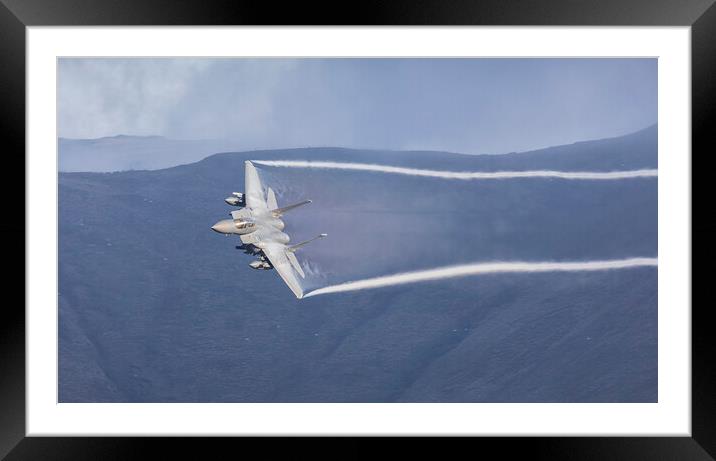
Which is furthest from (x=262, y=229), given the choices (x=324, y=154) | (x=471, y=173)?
(x=471, y=173)

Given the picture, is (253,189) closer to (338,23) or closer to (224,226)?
(224,226)

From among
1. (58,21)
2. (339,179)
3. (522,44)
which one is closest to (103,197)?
(339,179)

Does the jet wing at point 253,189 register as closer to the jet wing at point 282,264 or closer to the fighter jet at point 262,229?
the fighter jet at point 262,229

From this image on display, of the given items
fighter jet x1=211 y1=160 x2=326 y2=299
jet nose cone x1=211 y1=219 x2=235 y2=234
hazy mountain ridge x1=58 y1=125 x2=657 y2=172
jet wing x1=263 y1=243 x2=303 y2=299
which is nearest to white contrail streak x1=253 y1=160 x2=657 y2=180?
hazy mountain ridge x1=58 y1=125 x2=657 y2=172

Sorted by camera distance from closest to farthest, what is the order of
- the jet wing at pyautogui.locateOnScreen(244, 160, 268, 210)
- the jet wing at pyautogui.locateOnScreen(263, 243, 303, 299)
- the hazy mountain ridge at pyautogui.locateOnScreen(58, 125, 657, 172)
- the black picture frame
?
the black picture frame < the jet wing at pyautogui.locateOnScreen(244, 160, 268, 210) < the jet wing at pyautogui.locateOnScreen(263, 243, 303, 299) < the hazy mountain ridge at pyautogui.locateOnScreen(58, 125, 657, 172)

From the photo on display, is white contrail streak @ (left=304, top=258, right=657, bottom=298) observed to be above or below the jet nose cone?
below

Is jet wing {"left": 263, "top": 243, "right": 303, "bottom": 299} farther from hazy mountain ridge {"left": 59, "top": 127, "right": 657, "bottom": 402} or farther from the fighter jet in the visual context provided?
hazy mountain ridge {"left": 59, "top": 127, "right": 657, "bottom": 402}

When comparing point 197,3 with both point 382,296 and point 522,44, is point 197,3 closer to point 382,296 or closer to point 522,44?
point 522,44
